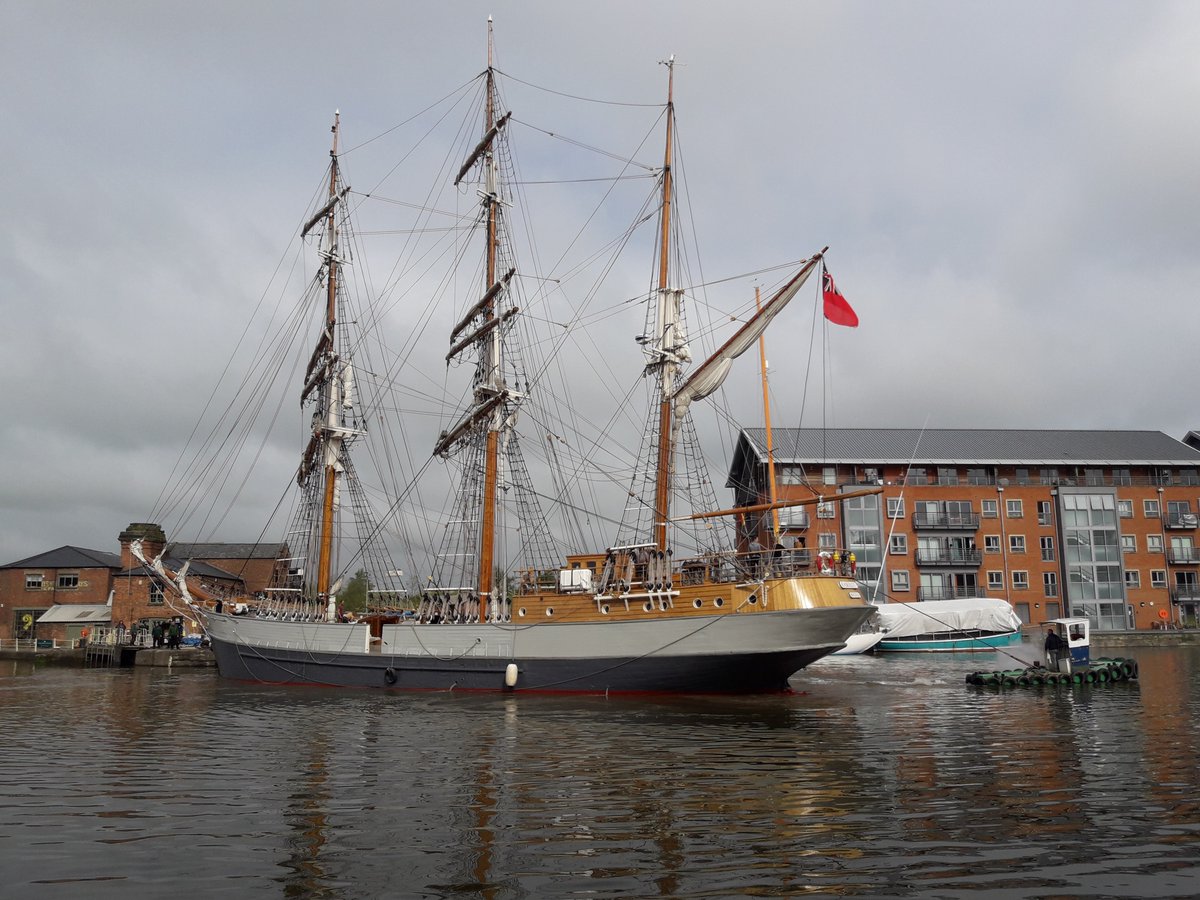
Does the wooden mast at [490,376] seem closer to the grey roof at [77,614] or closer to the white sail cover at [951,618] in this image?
the white sail cover at [951,618]

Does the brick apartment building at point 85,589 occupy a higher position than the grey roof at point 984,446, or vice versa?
the grey roof at point 984,446

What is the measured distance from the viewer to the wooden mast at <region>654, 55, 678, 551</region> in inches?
1471

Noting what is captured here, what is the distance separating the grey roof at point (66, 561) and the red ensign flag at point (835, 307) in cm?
6578

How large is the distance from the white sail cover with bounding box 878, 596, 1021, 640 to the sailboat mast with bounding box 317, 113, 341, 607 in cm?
3681

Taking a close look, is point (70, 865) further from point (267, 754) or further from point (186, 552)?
point (186, 552)

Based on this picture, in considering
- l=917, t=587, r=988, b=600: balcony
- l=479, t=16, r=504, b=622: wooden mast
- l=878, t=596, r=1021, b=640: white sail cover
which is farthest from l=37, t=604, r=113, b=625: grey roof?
l=917, t=587, r=988, b=600: balcony

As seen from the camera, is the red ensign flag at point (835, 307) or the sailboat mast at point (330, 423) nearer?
the red ensign flag at point (835, 307)

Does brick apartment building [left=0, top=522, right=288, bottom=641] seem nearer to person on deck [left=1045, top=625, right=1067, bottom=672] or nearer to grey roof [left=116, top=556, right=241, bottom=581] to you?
grey roof [left=116, top=556, right=241, bottom=581]

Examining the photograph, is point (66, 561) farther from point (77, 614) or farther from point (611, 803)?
point (611, 803)

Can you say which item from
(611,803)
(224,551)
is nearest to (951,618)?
(611,803)

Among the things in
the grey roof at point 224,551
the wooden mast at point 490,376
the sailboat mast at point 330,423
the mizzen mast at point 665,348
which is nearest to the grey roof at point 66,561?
A: the grey roof at point 224,551

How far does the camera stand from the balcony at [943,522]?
252ft

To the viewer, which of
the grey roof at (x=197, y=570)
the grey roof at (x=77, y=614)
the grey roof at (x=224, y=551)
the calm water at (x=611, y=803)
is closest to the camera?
the calm water at (x=611, y=803)

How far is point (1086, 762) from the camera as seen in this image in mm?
17422
